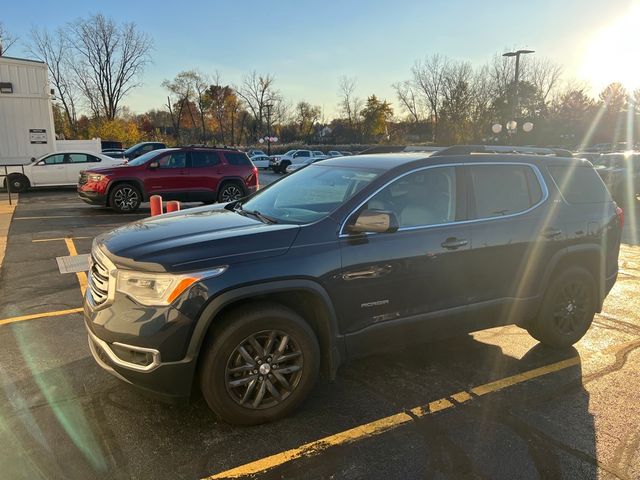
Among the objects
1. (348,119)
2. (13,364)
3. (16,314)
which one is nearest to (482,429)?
(13,364)

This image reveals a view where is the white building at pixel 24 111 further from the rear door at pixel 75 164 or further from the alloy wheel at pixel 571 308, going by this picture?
the alloy wheel at pixel 571 308

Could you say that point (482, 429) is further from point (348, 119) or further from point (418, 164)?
point (348, 119)

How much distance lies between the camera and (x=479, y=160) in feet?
13.6

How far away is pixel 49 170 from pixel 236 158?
918cm

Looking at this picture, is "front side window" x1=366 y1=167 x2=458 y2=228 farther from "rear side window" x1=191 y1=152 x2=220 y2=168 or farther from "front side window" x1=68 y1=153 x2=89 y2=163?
"front side window" x1=68 y1=153 x2=89 y2=163

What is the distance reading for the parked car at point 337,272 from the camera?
294 centimetres

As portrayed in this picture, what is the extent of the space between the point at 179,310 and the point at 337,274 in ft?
3.37

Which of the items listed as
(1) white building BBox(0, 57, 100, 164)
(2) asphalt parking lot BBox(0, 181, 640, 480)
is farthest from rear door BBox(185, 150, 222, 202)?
(1) white building BBox(0, 57, 100, 164)

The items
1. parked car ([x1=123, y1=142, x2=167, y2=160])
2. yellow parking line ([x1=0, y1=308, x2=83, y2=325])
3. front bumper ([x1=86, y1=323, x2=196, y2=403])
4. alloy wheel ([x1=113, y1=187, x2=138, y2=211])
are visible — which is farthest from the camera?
parked car ([x1=123, y1=142, x2=167, y2=160])

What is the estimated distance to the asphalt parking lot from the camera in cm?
282

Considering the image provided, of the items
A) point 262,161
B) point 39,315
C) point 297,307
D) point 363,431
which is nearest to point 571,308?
point 363,431

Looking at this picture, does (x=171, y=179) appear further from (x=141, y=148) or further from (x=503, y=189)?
(x=141, y=148)

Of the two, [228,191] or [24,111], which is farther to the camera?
[24,111]

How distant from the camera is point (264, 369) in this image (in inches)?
125
